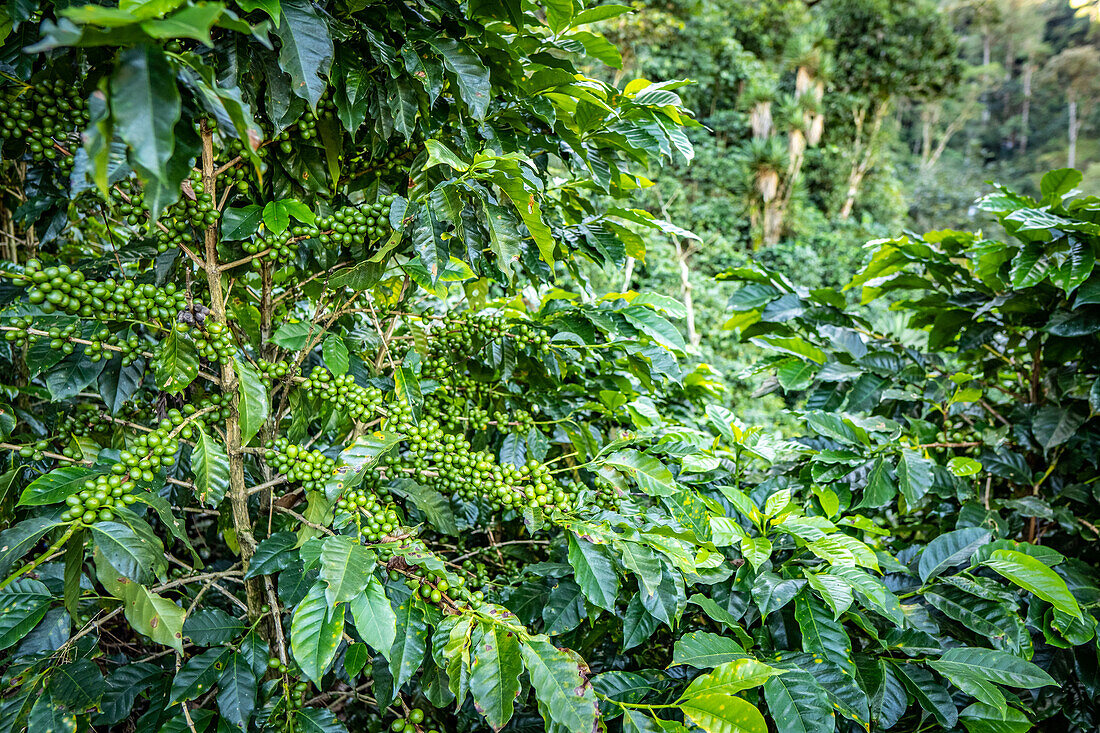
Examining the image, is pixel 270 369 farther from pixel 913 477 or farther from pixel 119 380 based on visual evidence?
pixel 913 477

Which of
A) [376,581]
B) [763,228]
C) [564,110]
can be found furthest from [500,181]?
[763,228]

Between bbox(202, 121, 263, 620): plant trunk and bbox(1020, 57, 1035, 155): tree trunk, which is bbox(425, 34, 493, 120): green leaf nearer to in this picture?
bbox(202, 121, 263, 620): plant trunk

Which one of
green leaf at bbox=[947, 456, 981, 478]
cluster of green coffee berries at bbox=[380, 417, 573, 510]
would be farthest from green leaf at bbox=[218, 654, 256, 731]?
green leaf at bbox=[947, 456, 981, 478]

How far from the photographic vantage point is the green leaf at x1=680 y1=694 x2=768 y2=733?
0.78 meters

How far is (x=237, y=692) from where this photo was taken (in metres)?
0.94

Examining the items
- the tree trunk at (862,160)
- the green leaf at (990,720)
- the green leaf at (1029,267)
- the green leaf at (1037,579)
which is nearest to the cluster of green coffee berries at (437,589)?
the green leaf at (990,720)

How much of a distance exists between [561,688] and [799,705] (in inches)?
14.5

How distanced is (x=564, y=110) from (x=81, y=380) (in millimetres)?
971

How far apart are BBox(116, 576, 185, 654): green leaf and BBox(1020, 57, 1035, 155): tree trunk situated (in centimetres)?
2478

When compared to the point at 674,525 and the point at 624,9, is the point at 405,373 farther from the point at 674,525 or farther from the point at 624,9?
the point at 624,9

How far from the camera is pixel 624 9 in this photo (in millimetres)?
1061

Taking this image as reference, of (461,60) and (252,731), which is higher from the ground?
(461,60)

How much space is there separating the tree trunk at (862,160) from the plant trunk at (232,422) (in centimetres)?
1066

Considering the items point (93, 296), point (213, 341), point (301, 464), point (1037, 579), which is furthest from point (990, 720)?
point (93, 296)
